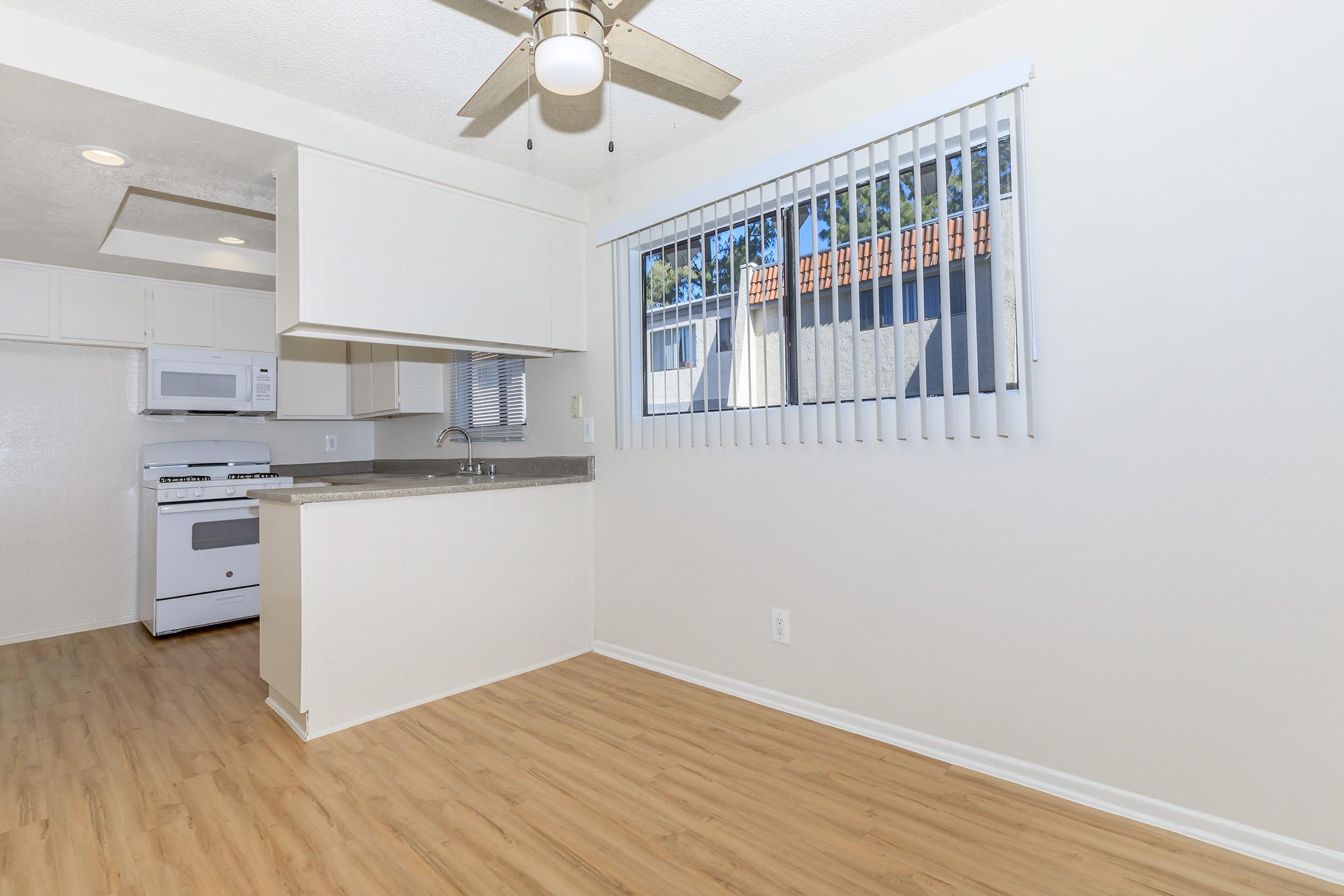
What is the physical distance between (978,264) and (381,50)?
2.01m

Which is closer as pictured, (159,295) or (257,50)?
(257,50)

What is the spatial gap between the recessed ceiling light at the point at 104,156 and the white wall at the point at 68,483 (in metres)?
2.08

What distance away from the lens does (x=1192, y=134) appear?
1.74m

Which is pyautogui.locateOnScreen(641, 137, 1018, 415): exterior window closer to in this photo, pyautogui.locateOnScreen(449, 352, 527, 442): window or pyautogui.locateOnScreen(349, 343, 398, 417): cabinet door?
pyautogui.locateOnScreen(449, 352, 527, 442): window

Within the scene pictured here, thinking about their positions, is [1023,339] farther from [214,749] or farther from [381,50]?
[214,749]

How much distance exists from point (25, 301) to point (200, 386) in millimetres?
909

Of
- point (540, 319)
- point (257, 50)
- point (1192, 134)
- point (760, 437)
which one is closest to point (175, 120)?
point (257, 50)

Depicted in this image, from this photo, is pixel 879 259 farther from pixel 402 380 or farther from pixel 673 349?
pixel 402 380

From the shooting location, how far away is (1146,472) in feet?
5.90

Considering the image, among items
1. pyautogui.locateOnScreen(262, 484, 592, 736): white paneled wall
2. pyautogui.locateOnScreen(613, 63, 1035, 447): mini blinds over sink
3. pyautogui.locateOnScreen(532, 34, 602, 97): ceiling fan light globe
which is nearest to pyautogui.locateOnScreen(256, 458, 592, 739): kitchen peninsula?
pyautogui.locateOnScreen(262, 484, 592, 736): white paneled wall

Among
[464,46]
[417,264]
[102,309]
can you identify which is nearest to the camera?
[464,46]

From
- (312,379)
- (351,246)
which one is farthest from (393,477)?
(351,246)

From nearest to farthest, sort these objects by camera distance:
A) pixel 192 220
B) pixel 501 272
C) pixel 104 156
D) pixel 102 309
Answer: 1. pixel 104 156
2. pixel 501 272
3. pixel 192 220
4. pixel 102 309

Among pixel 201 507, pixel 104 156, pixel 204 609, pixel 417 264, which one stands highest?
pixel 104 156
